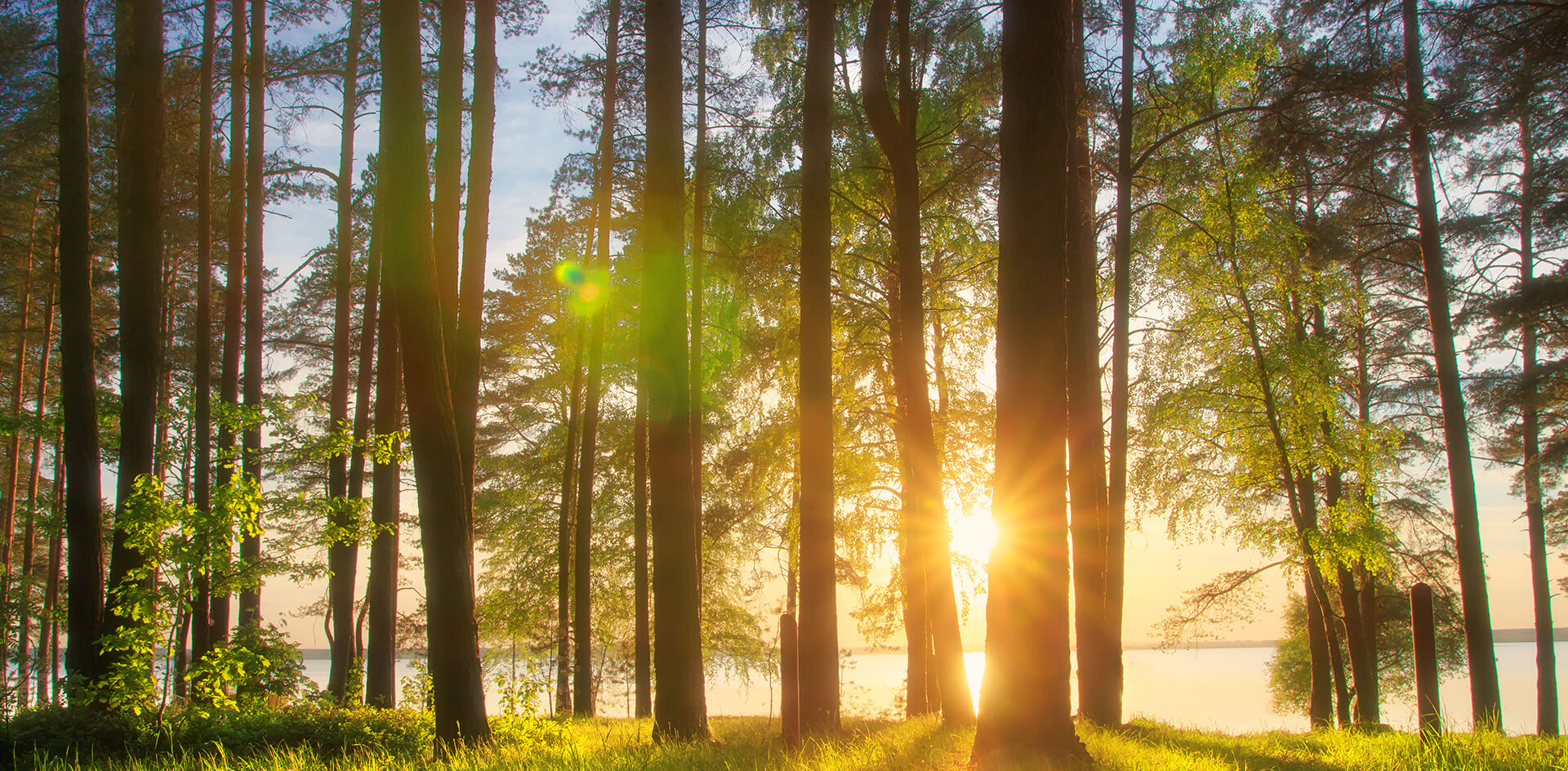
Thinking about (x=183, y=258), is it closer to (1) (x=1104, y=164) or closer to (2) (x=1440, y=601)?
(1) (x=1104, y=164)

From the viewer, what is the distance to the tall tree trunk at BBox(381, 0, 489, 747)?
6.92 meters

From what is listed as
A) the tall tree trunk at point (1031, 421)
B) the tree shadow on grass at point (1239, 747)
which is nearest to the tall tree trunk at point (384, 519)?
the tall tree trunk at point (1031, 421)

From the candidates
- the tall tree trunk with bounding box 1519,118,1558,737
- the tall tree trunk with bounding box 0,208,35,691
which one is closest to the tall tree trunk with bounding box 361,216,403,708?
the tall tree trunk with bounding box 0,208,35,691

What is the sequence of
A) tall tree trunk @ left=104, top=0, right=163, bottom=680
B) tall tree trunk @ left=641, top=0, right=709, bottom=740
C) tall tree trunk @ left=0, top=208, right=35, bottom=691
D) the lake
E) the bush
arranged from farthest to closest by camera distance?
tall tree trunk @ left=0, top=208, right=35, bottom=691, the lake, tall tree trunk @ left=104, top=0, right=163, bottom=680, tall tree trunk @ left=641, top=0, right=709, bottom=740, the bush

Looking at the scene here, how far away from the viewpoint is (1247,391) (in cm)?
1467

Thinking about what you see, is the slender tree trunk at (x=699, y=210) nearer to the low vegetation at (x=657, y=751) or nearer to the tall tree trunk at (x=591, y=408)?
the tall tree trunk at (x=591, y=408)

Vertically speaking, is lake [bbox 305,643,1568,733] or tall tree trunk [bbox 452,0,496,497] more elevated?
tall tree trunk [bbox 452,0,496,497]

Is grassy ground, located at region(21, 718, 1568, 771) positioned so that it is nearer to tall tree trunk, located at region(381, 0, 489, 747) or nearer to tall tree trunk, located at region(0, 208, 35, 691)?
tall tree trunk, located at region(381, 0, 489, 747)

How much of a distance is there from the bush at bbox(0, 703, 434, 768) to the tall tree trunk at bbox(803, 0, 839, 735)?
12.8ft

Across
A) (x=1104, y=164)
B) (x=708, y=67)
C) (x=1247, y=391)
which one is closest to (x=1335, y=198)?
(x=1247, y=391)

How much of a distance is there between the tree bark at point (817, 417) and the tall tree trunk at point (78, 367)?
24.1ft

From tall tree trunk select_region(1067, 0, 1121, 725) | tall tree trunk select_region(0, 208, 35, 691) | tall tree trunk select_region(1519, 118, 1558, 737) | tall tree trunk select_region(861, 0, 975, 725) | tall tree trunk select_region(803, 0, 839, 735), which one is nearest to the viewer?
tall tree trunk select_region(803, 0, 839, 735)

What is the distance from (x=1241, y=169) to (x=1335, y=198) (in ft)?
17.2

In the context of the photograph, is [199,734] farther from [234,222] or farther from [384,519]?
[234,222]
